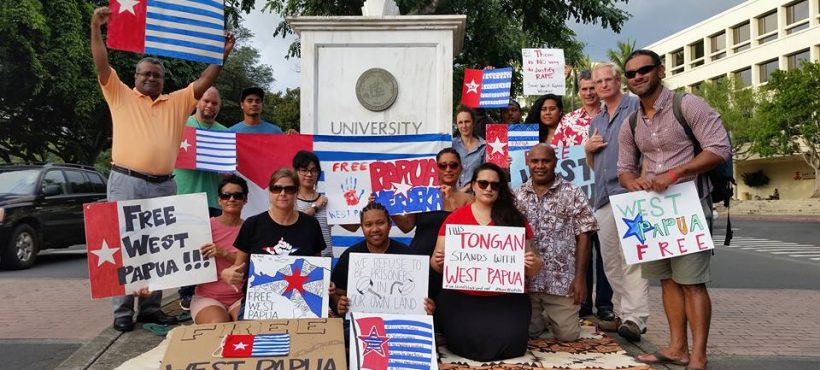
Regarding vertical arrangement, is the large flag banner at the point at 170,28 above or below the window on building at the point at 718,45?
below

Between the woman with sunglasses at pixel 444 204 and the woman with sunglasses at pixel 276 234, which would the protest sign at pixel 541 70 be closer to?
the woman with sunglasses at pixel 444 204

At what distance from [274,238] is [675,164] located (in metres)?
2.76

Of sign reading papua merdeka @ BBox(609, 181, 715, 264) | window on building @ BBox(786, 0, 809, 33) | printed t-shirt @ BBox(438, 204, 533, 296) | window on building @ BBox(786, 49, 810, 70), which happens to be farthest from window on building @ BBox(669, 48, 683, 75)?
printed t-shirt @ BBox(438, 204, 533, 296)

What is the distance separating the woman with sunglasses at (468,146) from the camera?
240 inches

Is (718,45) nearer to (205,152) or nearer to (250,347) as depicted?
(205,152)

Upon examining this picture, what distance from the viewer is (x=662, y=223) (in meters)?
3.97

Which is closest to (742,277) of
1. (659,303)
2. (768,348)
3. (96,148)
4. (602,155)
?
(659,303)

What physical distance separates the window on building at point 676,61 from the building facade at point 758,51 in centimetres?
12

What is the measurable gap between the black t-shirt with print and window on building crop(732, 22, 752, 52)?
49.1 m

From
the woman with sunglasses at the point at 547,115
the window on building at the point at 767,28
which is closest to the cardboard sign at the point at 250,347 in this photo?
the woman with sunglasses at the point at 547,115

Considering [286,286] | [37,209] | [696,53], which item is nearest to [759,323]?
[286,286]

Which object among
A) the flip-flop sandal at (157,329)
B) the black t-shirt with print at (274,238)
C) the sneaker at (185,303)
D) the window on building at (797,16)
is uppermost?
the window on building at (797,16)

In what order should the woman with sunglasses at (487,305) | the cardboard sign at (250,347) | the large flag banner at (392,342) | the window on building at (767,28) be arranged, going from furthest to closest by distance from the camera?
the window on building at (767,28)
the woman with sunglasses at (487,305)
the large flag banner at (392,342)
the cardboard sign at (250,347)

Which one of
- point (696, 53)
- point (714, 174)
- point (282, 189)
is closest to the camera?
point (714, 174)
